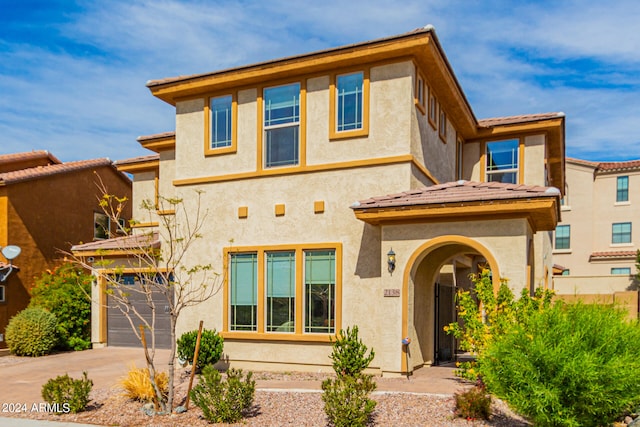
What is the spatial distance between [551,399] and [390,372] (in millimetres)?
5970

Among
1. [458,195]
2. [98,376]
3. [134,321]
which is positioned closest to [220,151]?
[98,376]

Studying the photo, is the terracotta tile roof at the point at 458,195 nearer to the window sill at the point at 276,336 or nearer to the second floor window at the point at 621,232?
the window sill at the point at 276,336

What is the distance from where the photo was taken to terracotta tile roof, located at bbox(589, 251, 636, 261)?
4144 cm

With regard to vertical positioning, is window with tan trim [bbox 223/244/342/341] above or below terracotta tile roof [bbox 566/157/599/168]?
below

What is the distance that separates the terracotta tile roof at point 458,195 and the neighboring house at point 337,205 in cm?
5

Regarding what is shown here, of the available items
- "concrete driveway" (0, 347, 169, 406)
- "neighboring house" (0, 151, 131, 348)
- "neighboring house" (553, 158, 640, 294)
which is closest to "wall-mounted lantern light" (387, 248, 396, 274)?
"concrete driveway" (0, 347, 169, 406)

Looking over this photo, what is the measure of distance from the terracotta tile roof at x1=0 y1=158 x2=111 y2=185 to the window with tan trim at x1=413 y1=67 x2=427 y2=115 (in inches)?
598

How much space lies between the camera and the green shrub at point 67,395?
10.6 metres

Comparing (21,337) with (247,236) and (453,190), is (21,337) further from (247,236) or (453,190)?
(453,190)

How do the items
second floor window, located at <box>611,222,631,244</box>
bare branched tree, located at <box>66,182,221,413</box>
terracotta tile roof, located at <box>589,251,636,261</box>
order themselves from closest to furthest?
bare branched tree, located at <box>66,182,221,413</box>, terracotta tile roof, located at <box>589,251,636,261</box>, second floor window, located at <box>611,222,631,244</box>

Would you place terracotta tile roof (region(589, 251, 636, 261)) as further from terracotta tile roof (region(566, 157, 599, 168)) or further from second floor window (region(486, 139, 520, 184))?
second floor window (region(486, 139, 520, 184))

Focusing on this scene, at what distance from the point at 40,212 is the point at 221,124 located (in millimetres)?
10580

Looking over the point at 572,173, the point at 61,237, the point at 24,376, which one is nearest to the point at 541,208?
the point at 24,376

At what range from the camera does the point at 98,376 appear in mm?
14531
